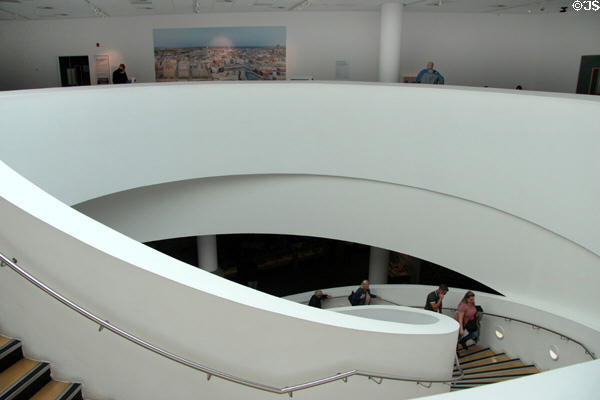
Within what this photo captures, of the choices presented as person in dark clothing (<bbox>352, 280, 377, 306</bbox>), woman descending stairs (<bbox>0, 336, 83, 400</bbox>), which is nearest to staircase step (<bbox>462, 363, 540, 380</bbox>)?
person in dark clothing (<bbox>352, 280, 377, 306</bbox>)

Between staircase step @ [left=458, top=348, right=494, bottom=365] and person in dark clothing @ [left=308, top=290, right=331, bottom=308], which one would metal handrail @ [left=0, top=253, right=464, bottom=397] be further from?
person in dark clothing @ [left=308, top=290, right=331, bottom=308]

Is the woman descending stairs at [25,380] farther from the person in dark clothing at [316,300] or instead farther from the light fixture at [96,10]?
the light fixture at [96,10]

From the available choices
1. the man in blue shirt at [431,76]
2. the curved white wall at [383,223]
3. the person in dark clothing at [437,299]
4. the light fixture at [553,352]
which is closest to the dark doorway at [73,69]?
the curved white wall at [383,223]

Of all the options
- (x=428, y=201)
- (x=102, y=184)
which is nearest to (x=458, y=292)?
(x=428, y=201)

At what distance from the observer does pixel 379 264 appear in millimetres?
14641

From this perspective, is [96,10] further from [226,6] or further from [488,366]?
[488,366]

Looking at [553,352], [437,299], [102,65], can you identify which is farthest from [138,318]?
[102,65]

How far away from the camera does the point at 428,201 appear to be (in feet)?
32.1

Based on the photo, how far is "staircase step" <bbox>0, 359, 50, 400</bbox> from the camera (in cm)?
307

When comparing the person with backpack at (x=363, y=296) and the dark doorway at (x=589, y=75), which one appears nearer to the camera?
the person with backpack at (x=363, y=296)

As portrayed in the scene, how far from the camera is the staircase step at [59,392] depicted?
3.19 m

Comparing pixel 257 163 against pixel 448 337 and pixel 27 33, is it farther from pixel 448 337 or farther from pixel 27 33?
pixel 27 33

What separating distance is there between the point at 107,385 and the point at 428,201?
773 centimetres

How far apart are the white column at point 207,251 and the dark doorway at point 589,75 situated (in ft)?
39.6
